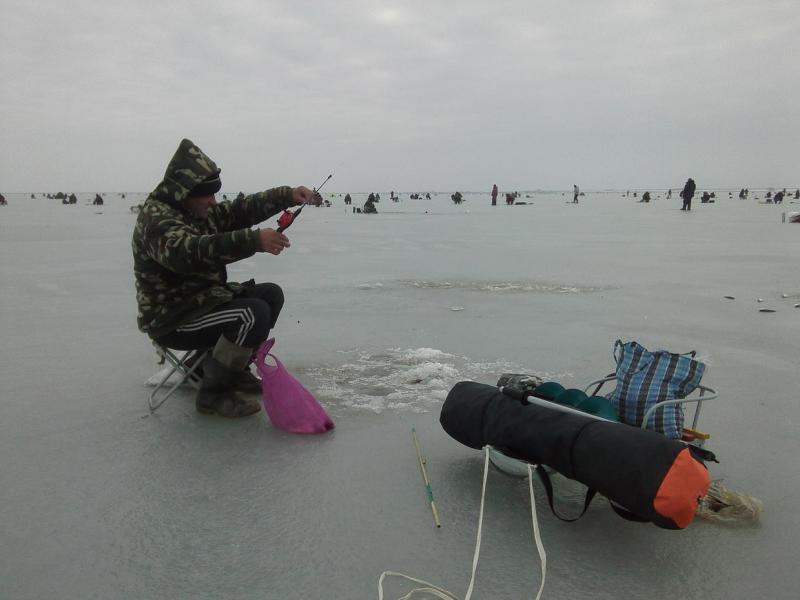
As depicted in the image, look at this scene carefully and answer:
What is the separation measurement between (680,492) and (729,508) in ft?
1.85

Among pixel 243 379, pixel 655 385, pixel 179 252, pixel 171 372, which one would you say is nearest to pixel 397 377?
pixel 243 379

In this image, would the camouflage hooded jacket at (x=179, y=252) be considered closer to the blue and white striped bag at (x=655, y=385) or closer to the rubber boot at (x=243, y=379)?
the rubber boot at (x=243, y=379)

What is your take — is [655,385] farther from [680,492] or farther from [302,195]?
[302,195]

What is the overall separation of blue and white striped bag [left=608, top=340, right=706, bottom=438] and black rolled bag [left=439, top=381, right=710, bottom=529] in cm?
19

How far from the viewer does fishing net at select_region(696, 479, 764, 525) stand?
230 cm

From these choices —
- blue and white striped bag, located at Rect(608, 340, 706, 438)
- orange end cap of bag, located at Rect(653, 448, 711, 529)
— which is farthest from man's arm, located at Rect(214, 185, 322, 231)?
orange end cap of bag, located at Rect(653, 448, 711, 529)

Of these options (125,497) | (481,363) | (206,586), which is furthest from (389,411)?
(206,586)

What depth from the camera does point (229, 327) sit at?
336cm

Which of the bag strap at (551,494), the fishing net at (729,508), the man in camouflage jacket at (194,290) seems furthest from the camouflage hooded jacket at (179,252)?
the fishing net at (729,508)

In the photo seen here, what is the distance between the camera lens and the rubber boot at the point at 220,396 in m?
3.43

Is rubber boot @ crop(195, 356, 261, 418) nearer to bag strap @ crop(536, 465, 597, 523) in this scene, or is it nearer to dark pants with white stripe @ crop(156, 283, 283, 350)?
dark pants with white stripe @ crop(156, 283, 283, 350)

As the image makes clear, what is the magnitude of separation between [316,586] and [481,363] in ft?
8.21

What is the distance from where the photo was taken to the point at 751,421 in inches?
129

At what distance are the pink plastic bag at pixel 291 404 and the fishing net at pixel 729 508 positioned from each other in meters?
1.74
